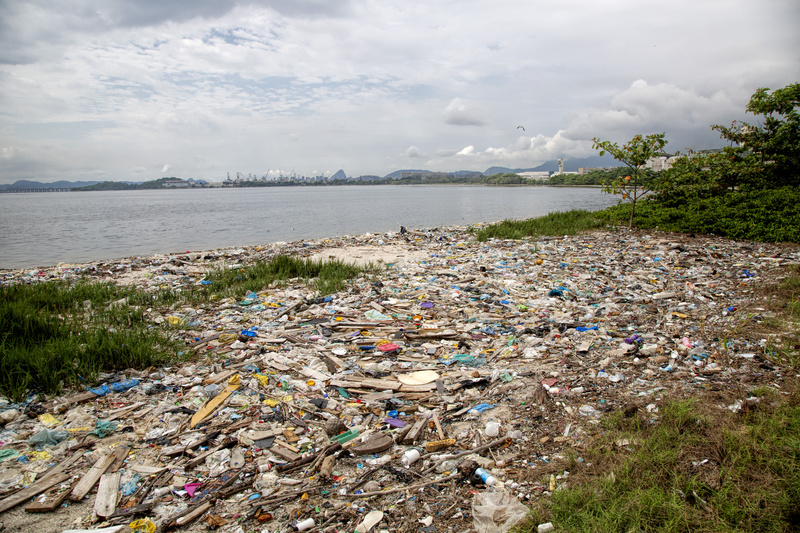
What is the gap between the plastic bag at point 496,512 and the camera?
2488 millimetres

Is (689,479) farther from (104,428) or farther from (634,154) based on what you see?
(634,154)

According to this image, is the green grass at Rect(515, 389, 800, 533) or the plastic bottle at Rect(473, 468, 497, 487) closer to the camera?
the green grass at Rect(515, 389, 800, 533)

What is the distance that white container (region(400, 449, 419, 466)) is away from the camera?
10.6 feet

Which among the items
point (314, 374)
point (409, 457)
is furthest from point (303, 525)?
point (314, 374)

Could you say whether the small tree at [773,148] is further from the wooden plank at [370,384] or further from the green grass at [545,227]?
the wooden plank at [370,384]

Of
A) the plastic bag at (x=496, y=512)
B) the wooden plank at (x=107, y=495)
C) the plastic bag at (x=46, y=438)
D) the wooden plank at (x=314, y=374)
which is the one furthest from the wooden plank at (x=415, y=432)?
the plastic bag at (x=46, y=438)

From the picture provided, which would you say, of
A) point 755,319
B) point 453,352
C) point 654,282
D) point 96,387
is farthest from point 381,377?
point 654,282

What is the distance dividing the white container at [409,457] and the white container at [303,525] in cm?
86

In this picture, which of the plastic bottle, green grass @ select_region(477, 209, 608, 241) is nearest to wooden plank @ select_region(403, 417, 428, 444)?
the plastic bottle

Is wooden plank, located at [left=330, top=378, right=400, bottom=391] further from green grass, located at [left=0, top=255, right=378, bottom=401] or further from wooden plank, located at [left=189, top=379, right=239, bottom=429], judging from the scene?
green grass, located at [left=0, top=255, right=378, bottom=401]

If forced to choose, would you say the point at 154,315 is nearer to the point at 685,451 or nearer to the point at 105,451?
the point at 105,451

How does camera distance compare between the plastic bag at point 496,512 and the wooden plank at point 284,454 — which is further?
the wooden plank at point 284,454

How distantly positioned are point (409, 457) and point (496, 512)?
2.85 feet

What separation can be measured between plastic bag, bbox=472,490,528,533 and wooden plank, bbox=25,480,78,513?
2.86m
